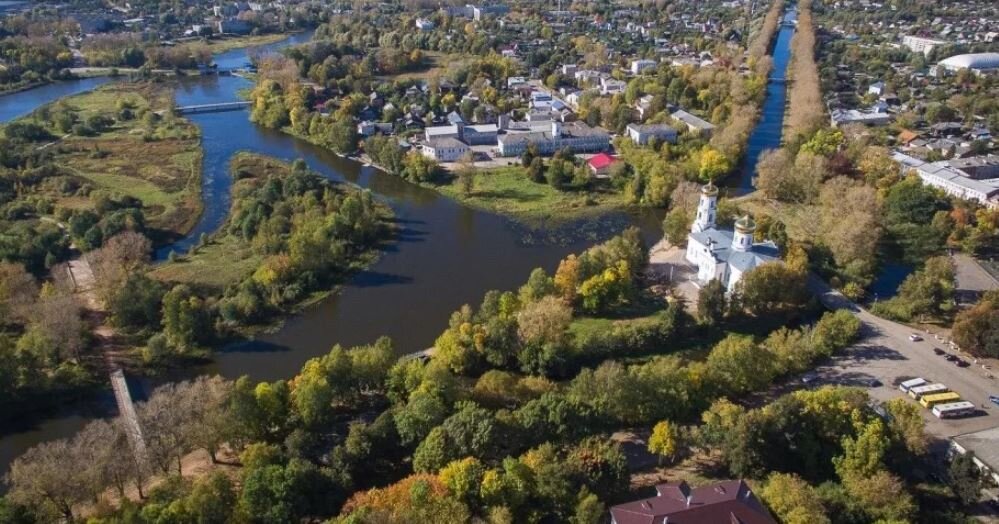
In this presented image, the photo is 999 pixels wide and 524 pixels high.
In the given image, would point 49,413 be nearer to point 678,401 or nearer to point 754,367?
point 678,401

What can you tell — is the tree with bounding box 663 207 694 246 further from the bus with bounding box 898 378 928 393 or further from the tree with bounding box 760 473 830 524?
the tree with bounding box 760 473 830 524

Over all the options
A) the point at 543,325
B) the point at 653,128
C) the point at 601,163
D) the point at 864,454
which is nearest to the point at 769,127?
the point at 653,128

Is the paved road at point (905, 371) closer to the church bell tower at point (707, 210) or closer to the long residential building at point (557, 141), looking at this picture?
the church bell tower at point (707, 210)

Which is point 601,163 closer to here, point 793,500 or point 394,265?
point 394,265

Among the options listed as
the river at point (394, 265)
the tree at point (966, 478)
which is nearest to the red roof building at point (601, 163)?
the river at point (394, 265)

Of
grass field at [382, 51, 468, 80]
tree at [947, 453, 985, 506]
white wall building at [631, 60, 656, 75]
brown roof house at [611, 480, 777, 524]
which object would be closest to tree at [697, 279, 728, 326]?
tree at [947, 453, 985, 506]
